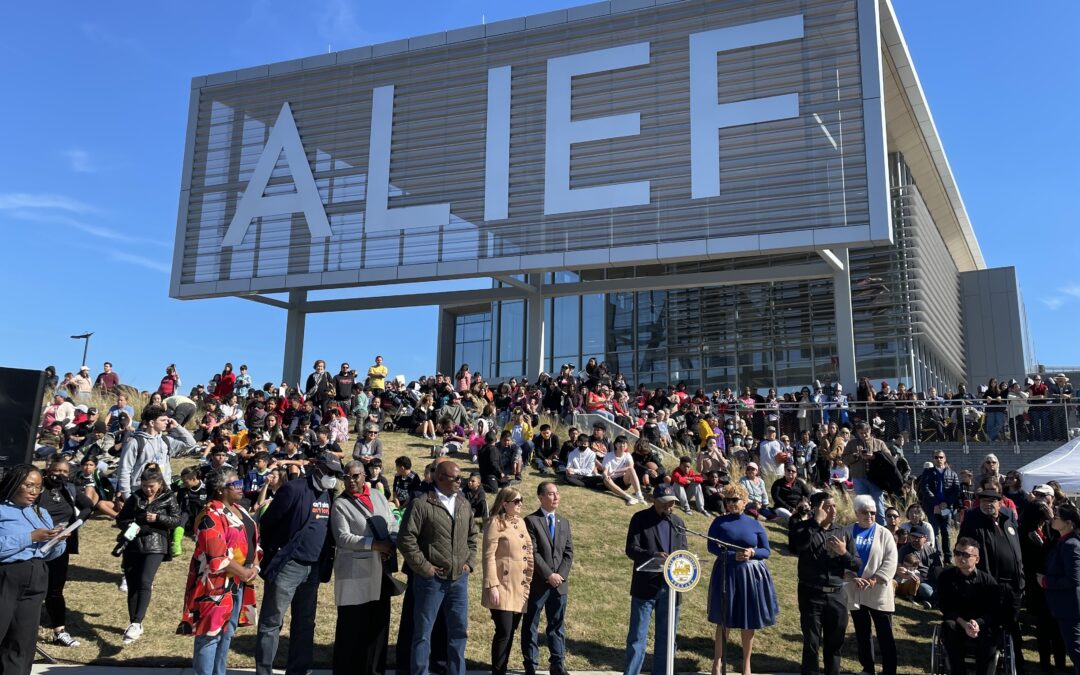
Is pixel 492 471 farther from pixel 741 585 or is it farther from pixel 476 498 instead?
pixel 741 585

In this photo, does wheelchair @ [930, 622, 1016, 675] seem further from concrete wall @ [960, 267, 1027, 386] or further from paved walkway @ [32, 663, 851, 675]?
concrete wall @ [960, 267, 1027, 386]

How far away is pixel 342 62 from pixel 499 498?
82.0 feet

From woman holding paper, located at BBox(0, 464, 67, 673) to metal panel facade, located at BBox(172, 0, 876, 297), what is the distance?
1996 cm

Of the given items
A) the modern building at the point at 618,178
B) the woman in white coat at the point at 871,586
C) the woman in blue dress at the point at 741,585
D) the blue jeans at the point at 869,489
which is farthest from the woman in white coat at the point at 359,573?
the modern building at the point at 618,178

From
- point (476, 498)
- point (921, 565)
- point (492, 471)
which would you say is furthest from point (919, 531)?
point (492, 471)

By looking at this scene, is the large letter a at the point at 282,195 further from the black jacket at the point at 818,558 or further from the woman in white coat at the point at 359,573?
the black jacket at the point at 818,558

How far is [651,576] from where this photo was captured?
27.0ft

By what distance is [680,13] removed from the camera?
86.5 ft

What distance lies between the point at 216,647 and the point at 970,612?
21.1ft

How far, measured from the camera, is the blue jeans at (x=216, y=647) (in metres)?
7.04

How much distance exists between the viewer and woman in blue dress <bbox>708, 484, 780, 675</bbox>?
8391mm

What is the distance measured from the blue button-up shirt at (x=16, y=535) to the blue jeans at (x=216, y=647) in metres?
1.41

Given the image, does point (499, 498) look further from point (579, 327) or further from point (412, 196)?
point (579, 327)

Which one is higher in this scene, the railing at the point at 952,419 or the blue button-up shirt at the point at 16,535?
the railing at the point at 952,419
